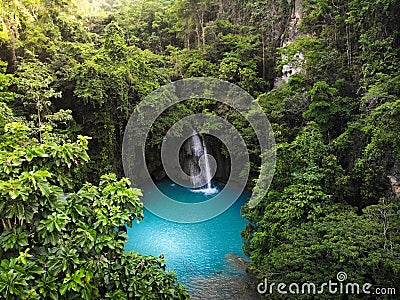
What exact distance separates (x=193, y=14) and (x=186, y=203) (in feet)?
36.3

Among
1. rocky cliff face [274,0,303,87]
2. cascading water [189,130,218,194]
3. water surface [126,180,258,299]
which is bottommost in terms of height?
water surface [126,180,258,299]

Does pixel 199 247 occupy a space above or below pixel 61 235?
above

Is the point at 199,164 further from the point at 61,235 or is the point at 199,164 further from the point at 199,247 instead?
the point at 61,235

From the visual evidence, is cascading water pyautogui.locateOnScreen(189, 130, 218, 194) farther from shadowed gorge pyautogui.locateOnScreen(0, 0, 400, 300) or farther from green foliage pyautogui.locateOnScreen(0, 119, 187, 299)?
green foliage pyautogui.locateOnScreen(0, 119, 187, 299)

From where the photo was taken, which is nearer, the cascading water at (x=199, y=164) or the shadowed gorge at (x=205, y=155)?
the shadowed gorge at (x=205, y=155)

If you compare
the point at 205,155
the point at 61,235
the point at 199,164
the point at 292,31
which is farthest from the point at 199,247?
the point at 292,31

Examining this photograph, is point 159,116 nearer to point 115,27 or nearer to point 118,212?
point 115,27

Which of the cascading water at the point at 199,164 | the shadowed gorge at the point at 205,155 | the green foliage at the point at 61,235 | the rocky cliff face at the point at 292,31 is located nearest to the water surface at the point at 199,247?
the shadowed gorge at the point at 205,155

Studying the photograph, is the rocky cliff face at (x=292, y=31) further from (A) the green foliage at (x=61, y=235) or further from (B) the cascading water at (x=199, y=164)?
(A) the green foliage at (x=61, y=235)

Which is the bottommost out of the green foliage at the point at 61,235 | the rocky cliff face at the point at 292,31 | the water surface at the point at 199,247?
the green foliage at the point at 61,235

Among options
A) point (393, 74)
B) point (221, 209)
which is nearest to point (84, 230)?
point (393, 74)

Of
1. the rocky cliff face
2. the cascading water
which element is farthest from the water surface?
the rocky cliff face

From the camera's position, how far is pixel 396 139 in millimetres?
6848

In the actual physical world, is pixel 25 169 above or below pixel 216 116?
below
